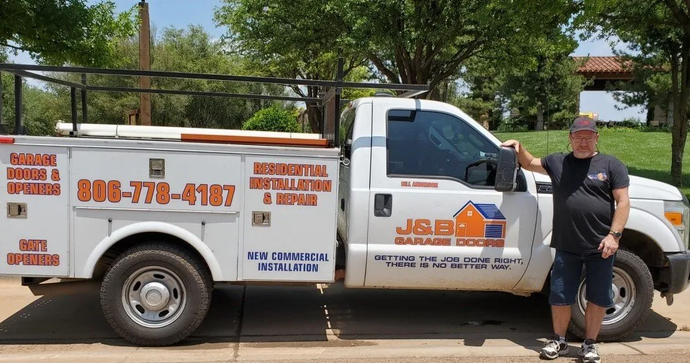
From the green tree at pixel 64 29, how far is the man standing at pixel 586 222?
7.65m

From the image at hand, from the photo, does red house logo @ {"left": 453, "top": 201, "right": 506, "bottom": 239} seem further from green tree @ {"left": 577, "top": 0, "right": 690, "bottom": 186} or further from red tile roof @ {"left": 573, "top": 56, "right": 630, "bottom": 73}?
red tile roof @ {"left": 573, "top": 56, "right": 630, "bottom": 73}

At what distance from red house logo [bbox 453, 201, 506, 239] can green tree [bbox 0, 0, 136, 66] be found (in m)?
7.41

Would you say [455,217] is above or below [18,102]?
below

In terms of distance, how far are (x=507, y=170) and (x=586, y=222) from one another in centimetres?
68

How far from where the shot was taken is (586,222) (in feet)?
13.9

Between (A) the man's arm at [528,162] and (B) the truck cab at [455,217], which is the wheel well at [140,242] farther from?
(A) the man's arm at [528,162]

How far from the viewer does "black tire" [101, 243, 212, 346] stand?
14.6 feet

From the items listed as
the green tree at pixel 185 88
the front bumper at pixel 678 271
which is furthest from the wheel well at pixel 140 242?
the green tree at pixel 185 88

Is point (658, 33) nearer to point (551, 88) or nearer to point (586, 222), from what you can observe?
point (586, 222)

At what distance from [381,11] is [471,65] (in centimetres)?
716

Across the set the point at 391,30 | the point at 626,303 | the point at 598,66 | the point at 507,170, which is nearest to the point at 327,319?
the point at 507,170

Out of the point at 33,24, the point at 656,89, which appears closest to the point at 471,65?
the point at 656,89

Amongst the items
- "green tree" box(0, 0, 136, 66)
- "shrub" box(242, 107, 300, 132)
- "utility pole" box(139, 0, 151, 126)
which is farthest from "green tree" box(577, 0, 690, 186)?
"shrub" box(242, 107, 300, 132)

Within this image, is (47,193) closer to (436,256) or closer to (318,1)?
(436,256)
